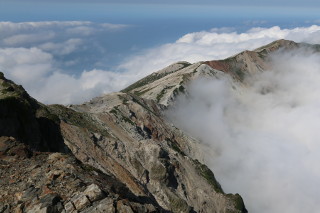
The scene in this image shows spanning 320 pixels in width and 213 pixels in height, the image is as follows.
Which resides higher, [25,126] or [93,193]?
[93,193]

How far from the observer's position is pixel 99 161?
58.9m

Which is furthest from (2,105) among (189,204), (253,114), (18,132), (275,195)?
(253,114)

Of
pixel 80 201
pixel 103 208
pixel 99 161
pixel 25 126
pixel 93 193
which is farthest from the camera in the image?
pixel 99 161

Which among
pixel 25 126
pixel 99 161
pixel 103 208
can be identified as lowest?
pixel 99 161

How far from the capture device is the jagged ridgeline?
2011 centimetres

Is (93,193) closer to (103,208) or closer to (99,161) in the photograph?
(103,208)

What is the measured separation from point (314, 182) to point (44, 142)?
11570 cm

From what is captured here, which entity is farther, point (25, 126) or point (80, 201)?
point (25, 126)

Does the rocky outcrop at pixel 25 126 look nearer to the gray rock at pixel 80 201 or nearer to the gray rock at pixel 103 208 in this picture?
the gray rock at pixel 80 201

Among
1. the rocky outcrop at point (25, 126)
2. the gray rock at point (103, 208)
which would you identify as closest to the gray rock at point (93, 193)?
the gray rock at point (103, 208)

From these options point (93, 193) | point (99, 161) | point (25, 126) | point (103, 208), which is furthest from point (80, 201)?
point (99, 161)

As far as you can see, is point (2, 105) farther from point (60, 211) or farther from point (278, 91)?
point (278, 91)

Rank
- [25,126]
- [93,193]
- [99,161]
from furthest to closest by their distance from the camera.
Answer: [99,161]
[25,126]
[93,193]

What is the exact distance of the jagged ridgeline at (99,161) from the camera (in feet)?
66.0
